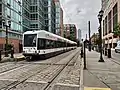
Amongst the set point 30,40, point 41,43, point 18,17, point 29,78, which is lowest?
point 29,78

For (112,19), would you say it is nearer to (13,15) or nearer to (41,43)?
A: (13,15)

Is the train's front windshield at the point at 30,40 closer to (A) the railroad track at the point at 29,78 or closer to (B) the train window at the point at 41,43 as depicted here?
(B) the train window at the point at 41,43

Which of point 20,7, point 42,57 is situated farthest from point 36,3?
point 42,57

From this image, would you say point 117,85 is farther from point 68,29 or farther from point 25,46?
point 68,29

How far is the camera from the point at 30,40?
914 inches

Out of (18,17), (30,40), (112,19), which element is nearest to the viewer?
(30,40)

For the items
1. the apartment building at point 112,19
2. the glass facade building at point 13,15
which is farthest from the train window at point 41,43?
the apartment building at point 112,19

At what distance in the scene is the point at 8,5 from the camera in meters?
46.8

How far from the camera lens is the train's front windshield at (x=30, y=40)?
22.8 m

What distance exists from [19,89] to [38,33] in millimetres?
15301

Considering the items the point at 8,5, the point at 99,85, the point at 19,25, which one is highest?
the point at 8,5

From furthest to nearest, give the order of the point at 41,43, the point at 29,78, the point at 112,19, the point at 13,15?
the point at 112,19 < the point at 13,15 < the point at 41,43 < the point at 29,78

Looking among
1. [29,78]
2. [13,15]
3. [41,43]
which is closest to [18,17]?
[13,15]

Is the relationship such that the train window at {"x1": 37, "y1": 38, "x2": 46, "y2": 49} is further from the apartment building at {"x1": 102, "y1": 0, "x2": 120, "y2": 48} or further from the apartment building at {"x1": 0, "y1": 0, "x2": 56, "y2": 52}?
the apartment building at {"x1": 102, "y1": 0, "x2": 120, "y2": 48}
